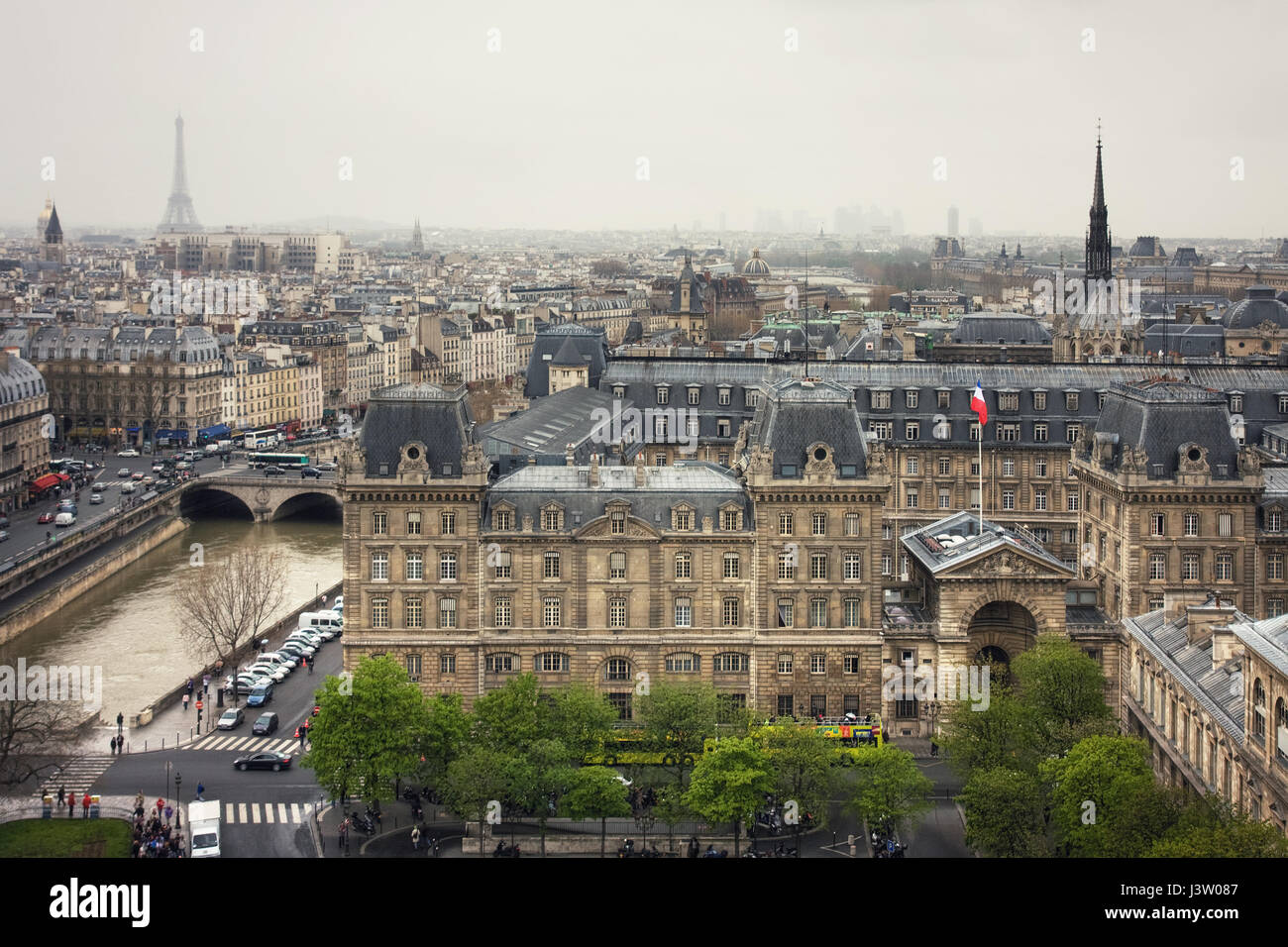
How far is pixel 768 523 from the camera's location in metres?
53.7

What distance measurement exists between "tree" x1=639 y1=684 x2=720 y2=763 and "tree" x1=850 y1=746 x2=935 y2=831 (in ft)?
18.0

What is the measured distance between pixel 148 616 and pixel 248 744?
1103 inches

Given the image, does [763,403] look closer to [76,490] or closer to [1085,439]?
[1085,439]

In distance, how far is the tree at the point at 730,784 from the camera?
42.9m

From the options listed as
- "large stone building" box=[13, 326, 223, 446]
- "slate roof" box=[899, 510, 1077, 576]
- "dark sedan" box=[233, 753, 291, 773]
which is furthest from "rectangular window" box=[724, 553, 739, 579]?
"large stone building" box=[13, 326, 223, 446]

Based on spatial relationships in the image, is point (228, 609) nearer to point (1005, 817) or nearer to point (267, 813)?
point (267, 813)

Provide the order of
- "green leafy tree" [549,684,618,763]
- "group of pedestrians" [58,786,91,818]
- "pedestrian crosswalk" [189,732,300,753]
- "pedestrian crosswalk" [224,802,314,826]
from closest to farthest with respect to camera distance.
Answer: "pedestrian crosswalk" [224,802,314,826] < "green leafy tree" [549,684,618,763] < "group of pedestrians" [58,786,91,818] < "pedestrian crosswalk" [189,732,300,753]

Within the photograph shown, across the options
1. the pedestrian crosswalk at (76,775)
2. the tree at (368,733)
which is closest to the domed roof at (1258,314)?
the tree at (368,733)

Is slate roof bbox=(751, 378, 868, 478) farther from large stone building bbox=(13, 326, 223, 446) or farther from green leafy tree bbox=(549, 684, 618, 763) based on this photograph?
large stone building bbox=(13, 326, 223, 446)

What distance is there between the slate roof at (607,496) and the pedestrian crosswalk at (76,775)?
14113mm

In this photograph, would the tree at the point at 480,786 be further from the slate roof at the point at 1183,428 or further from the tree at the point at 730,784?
the slate roof at the point at 1183,428

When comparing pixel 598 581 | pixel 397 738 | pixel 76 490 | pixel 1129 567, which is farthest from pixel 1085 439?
pixel 76 490

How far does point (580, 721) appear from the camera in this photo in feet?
155

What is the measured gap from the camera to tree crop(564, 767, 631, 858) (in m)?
43.5
